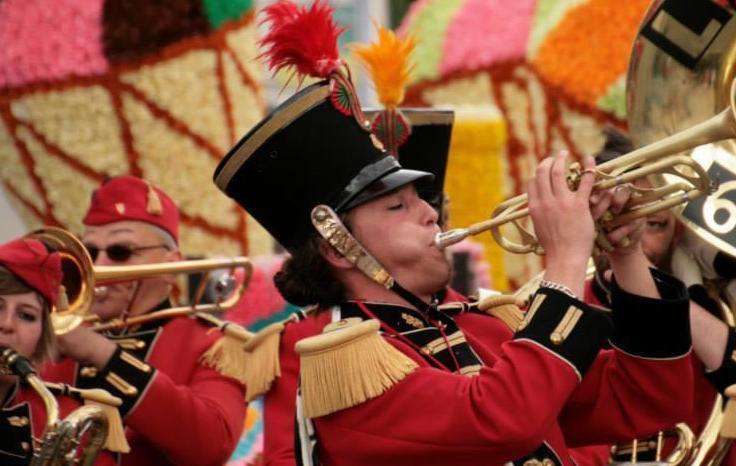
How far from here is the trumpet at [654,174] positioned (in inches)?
136

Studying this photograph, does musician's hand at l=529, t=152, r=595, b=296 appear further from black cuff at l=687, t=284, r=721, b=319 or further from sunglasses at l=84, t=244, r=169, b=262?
sunglasses at l=84, t=244, r=169, b=262

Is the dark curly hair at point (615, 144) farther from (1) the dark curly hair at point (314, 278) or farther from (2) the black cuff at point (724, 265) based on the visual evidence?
(1) the dark curly hair at point (314, 278)

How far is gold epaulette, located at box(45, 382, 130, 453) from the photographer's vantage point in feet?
15.2

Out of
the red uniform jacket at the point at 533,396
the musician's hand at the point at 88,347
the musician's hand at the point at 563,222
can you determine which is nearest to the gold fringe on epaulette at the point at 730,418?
the red uniform jacket at the point at 533,396

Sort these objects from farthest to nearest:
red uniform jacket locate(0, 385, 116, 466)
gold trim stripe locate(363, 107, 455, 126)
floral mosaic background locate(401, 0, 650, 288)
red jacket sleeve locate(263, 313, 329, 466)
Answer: floral mosaic background locate(401, 0, 650, 288), gold trim stripe locate(363, 107, 455, 126), red jacket sleeve locate(263, 313, 329, 466), red uniform jacket locate(0, 385, 116, 466)

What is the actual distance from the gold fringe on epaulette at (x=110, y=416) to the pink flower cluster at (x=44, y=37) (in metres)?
2.35

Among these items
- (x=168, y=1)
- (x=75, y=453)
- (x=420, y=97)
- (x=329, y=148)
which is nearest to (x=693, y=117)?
(x=329, y=148)

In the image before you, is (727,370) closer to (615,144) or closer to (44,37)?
(615,144)

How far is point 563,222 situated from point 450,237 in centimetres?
29

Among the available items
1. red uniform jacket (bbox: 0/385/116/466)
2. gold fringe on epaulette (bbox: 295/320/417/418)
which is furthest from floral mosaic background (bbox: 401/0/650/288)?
gold fringe on epaulette (bbox: 295/320/417/418)

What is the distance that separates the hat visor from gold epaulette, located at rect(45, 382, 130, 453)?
4.39 ft

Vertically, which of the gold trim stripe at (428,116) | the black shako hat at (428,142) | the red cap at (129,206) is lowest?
the black shako hat at (428,142)

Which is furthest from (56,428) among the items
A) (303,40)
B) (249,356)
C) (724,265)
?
(724,265)

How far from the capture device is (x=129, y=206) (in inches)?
222
